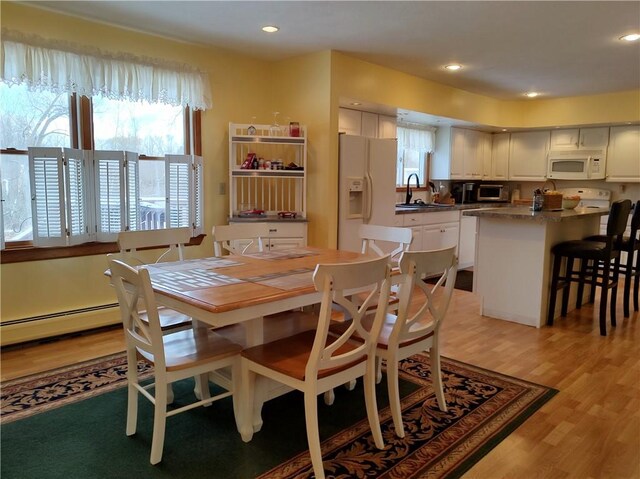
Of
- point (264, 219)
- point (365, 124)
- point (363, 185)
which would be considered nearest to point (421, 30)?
point (363, 185)

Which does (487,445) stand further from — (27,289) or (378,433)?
(27,289)

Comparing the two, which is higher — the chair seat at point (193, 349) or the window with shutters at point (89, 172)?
the window with shutters at point (89, 172)

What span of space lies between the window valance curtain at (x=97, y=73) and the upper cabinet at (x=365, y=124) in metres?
1.49

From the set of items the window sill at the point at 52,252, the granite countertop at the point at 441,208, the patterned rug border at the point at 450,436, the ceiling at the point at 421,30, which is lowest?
the patterned rug border at the point at 450,436

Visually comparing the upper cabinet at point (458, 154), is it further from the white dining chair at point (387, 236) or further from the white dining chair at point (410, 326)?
the white dining chair at point (410, 326)

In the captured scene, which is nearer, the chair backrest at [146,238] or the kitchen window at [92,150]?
the chair backrest at [146,238]

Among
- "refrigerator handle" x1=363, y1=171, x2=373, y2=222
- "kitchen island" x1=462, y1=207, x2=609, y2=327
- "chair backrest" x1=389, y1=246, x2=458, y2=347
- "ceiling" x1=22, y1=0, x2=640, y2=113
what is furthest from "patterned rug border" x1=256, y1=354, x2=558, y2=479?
"ceiling" x1=22, y1=0, x2=640, y2=113

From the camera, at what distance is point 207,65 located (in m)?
4.30

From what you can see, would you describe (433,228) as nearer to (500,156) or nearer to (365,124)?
(365,124)

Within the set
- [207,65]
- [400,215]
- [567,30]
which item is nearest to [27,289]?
[207,65]

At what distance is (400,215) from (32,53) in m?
3.75

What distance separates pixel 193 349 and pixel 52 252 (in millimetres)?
2054

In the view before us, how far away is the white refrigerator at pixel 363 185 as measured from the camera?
4523 millimetres

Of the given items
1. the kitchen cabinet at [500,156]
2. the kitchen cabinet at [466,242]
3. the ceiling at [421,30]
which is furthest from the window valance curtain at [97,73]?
the kitchen cabinet at [500,156]
